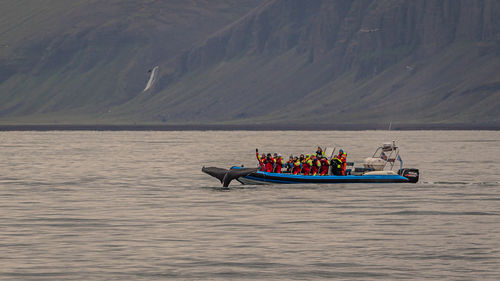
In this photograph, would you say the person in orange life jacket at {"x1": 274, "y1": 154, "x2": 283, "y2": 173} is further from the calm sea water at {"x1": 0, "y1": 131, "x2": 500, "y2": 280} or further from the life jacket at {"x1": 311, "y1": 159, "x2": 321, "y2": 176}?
the life jacket at {"x1": 311, "y1": 159, "x2": 321, "y2": 176}

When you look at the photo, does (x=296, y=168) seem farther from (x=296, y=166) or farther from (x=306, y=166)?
(x=306, y=166)

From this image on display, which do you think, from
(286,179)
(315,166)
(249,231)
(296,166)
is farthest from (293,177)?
(249,231)

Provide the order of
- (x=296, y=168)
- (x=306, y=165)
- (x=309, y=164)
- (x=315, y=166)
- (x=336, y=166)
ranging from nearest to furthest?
1. (x=336, y=166)
2. (x=309, y=164)
3. (x=315, y=166)
4. (x=306, y=165)
5. (x=296, y=168)

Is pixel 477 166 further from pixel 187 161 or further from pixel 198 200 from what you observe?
pixel 198 200

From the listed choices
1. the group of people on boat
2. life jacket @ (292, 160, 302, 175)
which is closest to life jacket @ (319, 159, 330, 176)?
the group of people on boat

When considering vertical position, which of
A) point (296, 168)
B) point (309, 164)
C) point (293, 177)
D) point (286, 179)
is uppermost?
point (309, 164)

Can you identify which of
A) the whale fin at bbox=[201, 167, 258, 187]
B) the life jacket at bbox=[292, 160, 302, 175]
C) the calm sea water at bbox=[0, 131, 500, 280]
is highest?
the life jacket at bbox=[292, 160, 302, 175]

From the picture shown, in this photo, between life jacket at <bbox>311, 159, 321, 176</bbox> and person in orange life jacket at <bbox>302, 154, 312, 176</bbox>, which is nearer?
life jacket at <bbox>311, 159, 321, 176</bbox>

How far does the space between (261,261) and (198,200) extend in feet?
85.0

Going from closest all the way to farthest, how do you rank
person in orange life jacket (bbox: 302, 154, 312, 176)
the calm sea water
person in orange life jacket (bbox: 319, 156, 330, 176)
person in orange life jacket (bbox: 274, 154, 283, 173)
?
the calm sea water
person in orange life jacket (bbox: 319, 156, 330, 176)
person in orange life jacket (bbox: 274, 154, 283, 173)
person in orange life jacket (bbox: 302, 154, 312, 176)

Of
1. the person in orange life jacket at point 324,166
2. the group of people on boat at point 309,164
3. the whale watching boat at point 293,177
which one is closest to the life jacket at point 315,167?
the group of people on boat at point 309,164

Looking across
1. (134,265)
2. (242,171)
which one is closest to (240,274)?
(134,265)

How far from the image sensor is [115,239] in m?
43.2

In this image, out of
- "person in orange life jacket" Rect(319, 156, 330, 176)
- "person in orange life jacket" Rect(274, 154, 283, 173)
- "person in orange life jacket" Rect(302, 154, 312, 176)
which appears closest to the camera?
"person in orange life jacket" Rect(319, 156, 330, 176)
